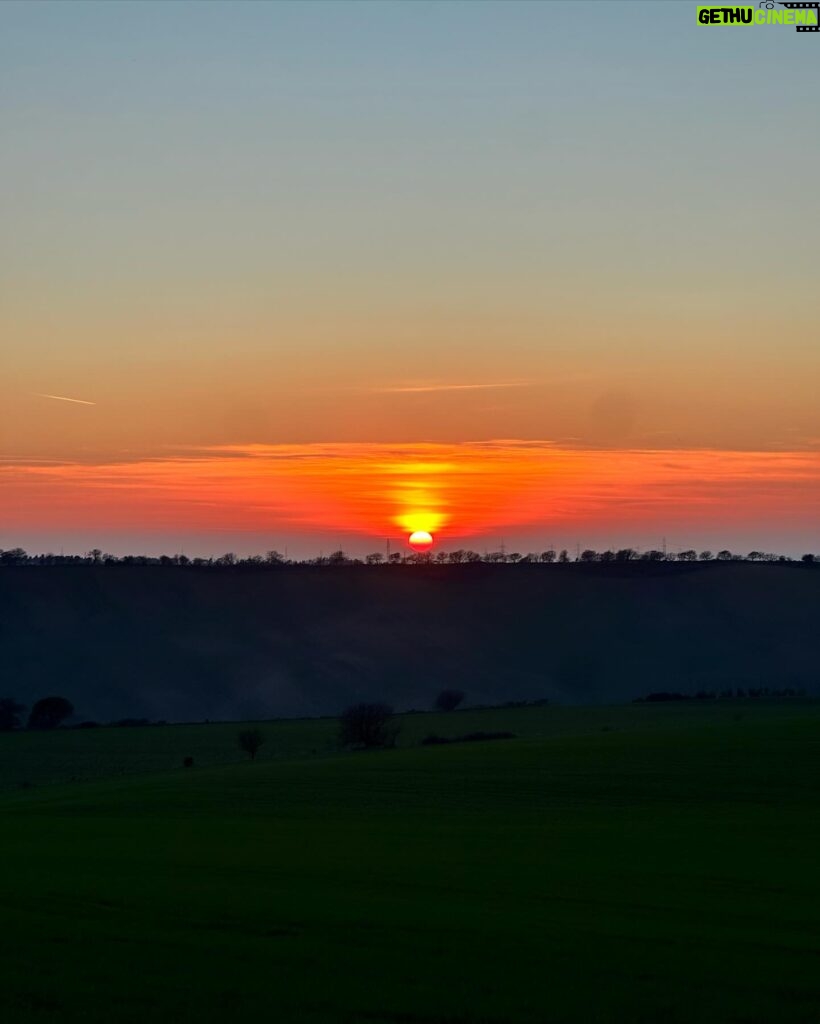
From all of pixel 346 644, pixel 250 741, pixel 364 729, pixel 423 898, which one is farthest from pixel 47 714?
pixel 423 898

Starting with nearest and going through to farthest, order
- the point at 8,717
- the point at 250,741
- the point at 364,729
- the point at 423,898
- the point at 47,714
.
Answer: the point at 423,898 → the point at 250,741 → the point at 364,729 → the point at 8,717 → the point at 47,714

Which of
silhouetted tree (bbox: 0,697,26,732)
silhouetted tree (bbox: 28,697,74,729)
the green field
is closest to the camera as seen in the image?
the green field

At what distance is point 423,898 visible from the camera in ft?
69.1

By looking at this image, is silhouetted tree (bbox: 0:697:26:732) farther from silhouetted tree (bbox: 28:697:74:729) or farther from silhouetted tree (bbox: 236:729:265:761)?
silhouetted tree (bbox: 236:729:265:761)

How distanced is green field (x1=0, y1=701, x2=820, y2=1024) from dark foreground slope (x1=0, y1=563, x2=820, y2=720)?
333 ft

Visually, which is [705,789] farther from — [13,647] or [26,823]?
[13,647]

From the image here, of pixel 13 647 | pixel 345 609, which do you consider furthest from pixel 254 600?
pixel 13 647

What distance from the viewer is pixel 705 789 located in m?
41.0

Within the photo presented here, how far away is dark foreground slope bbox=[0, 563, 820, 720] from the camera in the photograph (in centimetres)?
15088

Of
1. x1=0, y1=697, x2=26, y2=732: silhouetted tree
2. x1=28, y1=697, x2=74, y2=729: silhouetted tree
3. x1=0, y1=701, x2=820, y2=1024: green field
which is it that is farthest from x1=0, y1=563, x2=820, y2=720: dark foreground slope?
x1=0, y1=701, x2=820, y2=1024: green field

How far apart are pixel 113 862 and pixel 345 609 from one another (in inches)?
6589

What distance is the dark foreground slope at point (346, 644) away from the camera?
495 ft

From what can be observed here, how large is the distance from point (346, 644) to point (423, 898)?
515 ft

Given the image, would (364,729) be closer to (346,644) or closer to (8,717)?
(8,717)
